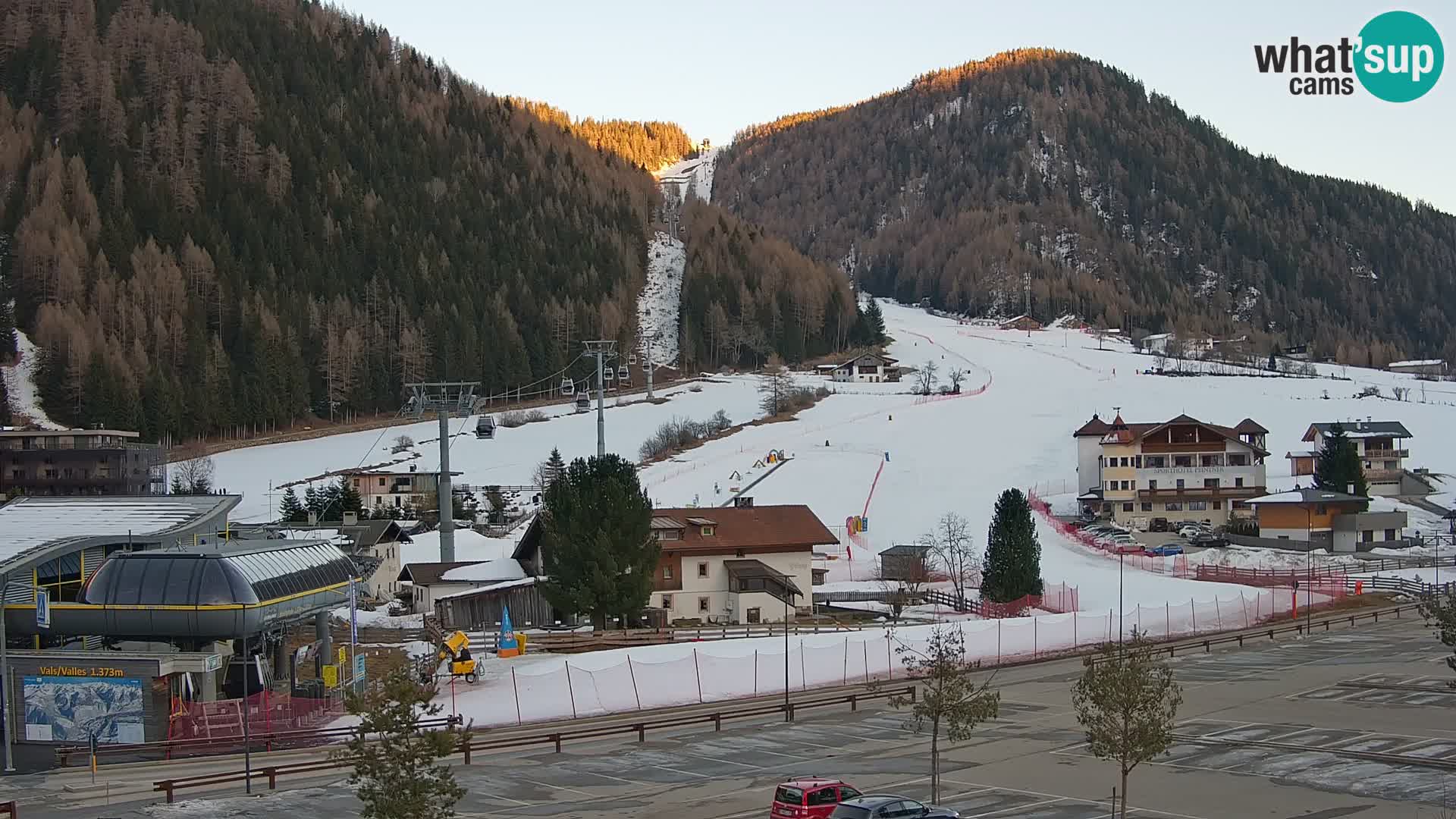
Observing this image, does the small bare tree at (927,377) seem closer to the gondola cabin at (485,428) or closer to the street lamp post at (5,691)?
the gondola cabin at (485,428)

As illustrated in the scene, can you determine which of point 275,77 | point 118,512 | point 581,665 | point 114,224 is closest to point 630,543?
point 581,665

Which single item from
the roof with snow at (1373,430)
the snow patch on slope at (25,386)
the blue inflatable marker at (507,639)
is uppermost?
the snow patch on slope at (25,386)

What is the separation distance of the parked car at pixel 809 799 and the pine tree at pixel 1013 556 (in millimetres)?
27506

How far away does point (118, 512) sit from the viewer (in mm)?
39531

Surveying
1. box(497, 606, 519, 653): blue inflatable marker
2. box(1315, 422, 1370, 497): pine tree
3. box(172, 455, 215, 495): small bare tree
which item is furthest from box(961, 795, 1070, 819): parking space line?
box(172, 455, 215, 495): small bare tree

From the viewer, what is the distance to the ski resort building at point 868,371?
5448 inches

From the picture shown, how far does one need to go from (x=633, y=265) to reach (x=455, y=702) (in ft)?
451

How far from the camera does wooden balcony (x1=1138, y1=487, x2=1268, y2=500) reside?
230 feet

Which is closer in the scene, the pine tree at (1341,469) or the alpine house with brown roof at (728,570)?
the alpine house with brown roof at (728,570)

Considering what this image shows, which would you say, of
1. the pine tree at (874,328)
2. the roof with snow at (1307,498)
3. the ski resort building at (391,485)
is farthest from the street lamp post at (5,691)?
the pine tree at (874,328)

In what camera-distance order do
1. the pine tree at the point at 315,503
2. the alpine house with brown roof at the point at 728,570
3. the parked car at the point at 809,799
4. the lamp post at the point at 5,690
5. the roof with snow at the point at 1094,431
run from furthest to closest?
1. the roof with snow at the point at 1094,431
2. the pine tree at the point at 315,503
3. the alpine house with brown roof at the point at 728,570
4. the lamp post at the point at 5,690
5. the parked car at the point at 809,799

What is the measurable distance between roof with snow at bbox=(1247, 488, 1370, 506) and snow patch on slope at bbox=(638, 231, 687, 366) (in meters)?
91.7

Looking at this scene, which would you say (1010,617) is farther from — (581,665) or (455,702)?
(455,702)

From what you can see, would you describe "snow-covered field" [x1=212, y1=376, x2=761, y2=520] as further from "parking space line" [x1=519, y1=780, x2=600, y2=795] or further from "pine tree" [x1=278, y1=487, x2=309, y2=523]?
"parking space line" [x1=519, y1=780, x2=600, y2=795]
